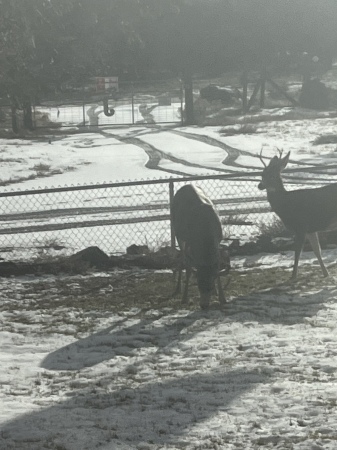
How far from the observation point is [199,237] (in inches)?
520

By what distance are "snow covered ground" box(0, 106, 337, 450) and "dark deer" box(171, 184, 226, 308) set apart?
41 centimetres

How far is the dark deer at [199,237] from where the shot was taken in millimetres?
12852


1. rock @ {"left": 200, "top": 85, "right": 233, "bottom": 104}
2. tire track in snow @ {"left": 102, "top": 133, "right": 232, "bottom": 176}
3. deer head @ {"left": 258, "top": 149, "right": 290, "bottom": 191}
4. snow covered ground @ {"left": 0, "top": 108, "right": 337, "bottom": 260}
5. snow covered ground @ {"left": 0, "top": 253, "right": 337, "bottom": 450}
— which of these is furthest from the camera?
rock @ {"left": 200, "top": 85, "right": 233, "bottom": 104}

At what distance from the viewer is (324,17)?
62344 mm

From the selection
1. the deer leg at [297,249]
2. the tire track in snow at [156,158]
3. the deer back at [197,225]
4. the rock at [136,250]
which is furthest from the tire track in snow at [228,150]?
the deer back at [197,225]

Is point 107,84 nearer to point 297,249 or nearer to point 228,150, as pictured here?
point 228,150

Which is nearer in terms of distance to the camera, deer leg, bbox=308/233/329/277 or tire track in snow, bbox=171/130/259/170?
deer leg, bbox=308/233/329/277

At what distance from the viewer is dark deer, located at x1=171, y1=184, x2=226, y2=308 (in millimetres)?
12852

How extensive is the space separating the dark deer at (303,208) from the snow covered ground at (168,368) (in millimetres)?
568

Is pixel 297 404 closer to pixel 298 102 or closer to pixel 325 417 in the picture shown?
pixel 325 417

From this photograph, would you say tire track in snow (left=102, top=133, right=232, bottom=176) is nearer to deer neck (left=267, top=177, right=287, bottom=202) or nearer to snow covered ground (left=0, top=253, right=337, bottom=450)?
deer neck (left=267, top=177, right=287, bottom=202)

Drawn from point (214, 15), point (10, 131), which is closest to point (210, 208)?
point (10, 131)

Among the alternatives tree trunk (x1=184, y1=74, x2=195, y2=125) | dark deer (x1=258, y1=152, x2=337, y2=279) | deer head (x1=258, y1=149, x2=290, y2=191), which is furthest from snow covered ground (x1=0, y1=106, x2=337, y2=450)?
tree trunk (x1=184, y1=74, x2=195, y2=125)

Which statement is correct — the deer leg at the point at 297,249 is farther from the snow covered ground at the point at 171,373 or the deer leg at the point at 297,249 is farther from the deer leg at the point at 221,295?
the deer leg at the point at 221,295
